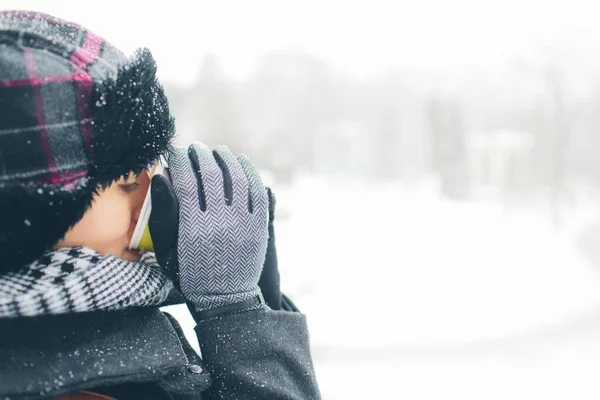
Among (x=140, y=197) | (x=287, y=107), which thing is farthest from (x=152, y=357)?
(x=287, y=107)

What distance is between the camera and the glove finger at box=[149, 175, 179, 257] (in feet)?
1.81

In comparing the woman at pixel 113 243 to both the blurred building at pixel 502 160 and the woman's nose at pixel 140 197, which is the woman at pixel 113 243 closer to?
the woman's nose at pixel 140 197

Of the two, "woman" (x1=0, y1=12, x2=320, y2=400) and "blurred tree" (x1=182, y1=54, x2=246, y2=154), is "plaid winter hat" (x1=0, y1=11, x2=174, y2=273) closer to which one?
"woman" (x1=0, y1=12, x2=320, y2=400)

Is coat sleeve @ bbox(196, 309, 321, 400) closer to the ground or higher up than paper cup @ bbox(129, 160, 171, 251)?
closer to the ground

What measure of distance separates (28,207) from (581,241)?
10.7ft

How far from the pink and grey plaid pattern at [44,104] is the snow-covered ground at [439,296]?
26.0 inches

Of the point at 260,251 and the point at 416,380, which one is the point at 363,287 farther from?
the point at 260,251

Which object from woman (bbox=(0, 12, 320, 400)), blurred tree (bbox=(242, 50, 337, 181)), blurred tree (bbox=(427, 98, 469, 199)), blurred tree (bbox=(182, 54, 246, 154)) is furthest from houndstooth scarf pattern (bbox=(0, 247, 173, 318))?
blurred tree (bbox=(427, 98, 469, 199))

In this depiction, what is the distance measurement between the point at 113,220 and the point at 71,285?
8 cm

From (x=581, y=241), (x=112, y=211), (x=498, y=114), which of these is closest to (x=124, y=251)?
(x=112, y=211)

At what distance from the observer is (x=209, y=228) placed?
57 centimetres

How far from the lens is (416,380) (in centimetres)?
172

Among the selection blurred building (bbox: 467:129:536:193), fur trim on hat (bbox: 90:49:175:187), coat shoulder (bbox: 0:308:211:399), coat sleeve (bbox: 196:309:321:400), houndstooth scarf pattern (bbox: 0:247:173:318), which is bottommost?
blurred building (bbox: 467:129:536:193)

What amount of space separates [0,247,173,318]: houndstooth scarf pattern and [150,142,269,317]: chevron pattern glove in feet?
A: 0.18
